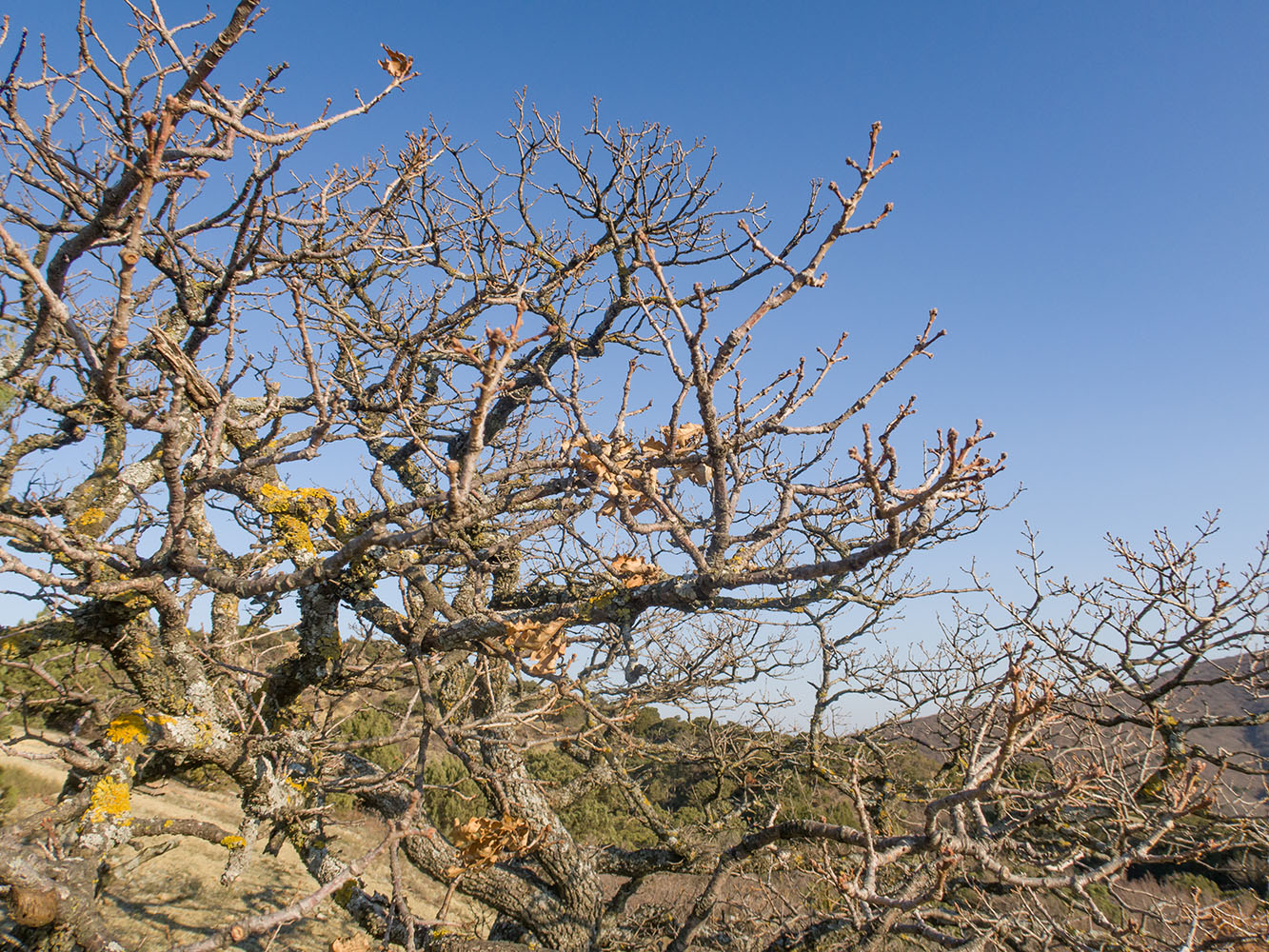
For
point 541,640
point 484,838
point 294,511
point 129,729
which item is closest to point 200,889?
point 129,729

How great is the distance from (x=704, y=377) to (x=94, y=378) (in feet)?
6.96

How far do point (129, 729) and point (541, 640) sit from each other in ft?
9.86

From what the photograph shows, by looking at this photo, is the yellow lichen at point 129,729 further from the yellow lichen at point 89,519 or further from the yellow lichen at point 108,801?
the yellow lichen at point 89,519

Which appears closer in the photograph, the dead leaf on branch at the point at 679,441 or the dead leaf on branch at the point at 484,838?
the dead leaf on branch at the point at 679,441

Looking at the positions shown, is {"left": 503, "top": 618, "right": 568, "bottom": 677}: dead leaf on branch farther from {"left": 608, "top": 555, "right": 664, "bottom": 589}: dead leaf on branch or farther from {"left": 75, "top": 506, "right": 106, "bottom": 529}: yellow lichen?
{"left": 75, "top": 506, "right": 106, "bottom": 529}: yellow lichen

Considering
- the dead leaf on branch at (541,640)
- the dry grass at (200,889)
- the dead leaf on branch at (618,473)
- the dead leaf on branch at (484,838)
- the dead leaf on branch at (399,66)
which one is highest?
the dead leaf on branch at (399,66)

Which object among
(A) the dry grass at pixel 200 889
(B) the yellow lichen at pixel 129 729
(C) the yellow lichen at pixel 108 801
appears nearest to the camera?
(C) the yellow lichen at pixel 108 801

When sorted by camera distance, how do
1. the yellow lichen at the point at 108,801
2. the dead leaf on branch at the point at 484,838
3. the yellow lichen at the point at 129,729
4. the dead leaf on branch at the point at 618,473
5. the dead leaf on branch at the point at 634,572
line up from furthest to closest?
the yellow lichen at the point at 129,729 < the yellow lichen at the point at 108,801 < the dead leaf on branch at the point at 484,838 < the dead leaf on branch at the point at 634,572 < the dead leaf on branch at the point at 618,473

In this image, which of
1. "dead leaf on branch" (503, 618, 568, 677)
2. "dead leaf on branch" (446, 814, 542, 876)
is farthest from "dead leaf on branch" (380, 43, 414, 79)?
"dead leaf on branch" (446, 814, 542, 876)

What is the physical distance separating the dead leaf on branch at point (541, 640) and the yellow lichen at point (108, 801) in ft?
9.37

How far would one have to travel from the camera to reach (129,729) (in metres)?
4.12

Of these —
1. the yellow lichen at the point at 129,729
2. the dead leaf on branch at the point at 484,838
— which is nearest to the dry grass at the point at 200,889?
the yellow lichen at the point at 129,729

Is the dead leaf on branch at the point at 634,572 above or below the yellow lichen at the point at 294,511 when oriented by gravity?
below

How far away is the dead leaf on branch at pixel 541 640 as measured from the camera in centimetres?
312
